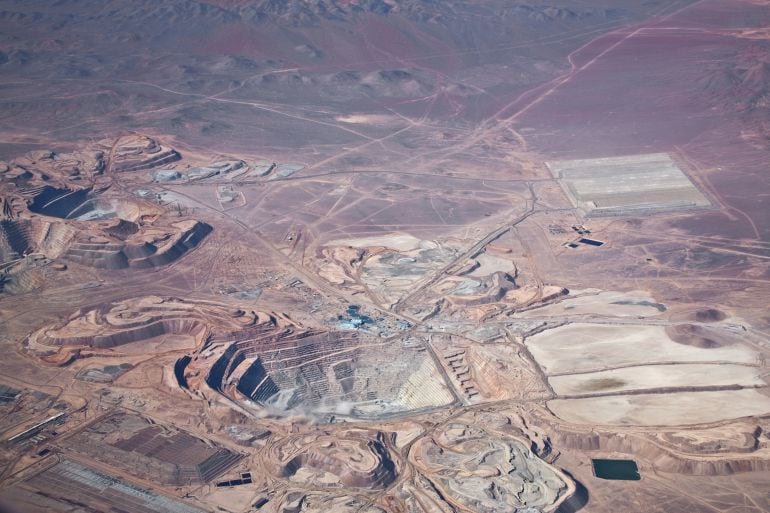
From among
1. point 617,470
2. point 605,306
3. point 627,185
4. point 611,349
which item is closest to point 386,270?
point 605,306

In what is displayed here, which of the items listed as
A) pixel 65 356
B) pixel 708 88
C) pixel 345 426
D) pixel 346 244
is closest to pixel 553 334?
pixel 345 426

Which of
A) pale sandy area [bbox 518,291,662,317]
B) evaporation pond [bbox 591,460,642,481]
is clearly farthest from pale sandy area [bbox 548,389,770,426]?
pale sandy area [bbox 518,291,662,317]

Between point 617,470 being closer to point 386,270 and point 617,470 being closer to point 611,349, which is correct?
point 611,349

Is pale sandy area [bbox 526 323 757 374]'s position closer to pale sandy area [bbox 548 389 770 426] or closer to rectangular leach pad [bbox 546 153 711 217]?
pale sandy area [bbox 548 389 770 426]

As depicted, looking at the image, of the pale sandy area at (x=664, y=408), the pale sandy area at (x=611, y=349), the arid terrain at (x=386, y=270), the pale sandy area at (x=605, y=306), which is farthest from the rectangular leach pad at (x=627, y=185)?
the pale sandy area at (x=664, y=408)

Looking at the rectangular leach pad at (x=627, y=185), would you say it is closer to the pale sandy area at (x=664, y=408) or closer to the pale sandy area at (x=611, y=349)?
A: the pale sandy area at (x=611, y=349)

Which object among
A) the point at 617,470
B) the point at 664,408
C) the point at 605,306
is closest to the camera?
the point at 617,470
